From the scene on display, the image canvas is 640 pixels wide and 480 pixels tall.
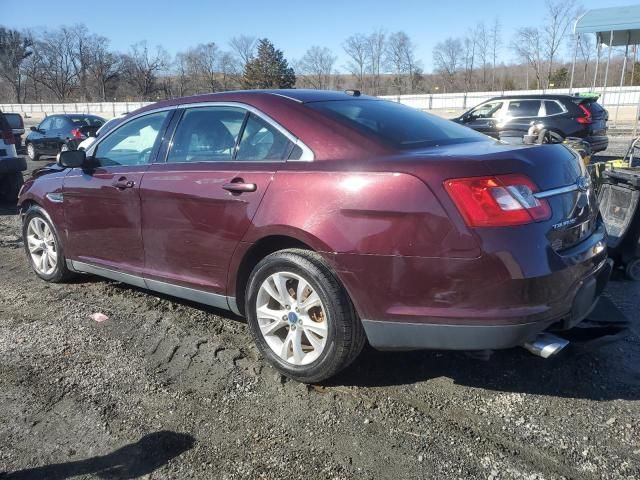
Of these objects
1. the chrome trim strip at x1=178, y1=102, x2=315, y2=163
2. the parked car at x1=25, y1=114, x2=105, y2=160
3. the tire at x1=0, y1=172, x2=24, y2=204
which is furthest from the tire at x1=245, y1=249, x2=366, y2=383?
the parked car at x1=25, y1=114, x2=105, y2=160

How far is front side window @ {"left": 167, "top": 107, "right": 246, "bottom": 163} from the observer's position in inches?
136

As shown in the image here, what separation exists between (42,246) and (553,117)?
11543mm

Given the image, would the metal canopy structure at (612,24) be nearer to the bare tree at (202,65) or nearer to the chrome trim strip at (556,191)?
the chrome trim strip at (556,191)

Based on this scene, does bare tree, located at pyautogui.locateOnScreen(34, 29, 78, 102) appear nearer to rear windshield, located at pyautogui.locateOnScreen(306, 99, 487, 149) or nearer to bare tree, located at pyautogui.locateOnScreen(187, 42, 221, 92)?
bare tree, located at pyautogui.locateOnScreen(187, 42, 221, 92)

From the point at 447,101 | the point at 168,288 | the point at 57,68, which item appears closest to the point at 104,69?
the point at 57,68

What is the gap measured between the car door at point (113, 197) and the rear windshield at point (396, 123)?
1362 mm

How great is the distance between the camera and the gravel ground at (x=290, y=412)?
2424 mm

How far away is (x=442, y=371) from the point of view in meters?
3.24

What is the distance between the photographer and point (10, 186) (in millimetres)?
9391

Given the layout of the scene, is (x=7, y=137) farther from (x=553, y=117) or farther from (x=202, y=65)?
(x=202, y=65)

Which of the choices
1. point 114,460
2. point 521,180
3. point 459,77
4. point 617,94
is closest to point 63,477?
point 114,460

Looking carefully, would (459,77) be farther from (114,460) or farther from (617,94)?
(114,460)

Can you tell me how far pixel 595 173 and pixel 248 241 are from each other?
3.76 meters

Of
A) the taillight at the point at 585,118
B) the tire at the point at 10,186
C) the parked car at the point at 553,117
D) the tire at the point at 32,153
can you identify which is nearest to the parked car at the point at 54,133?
the tire at the point at 32,153
